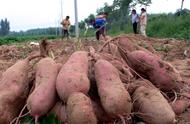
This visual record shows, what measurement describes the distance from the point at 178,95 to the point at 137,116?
2.39ft

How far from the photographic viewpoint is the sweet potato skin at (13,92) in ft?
13.7

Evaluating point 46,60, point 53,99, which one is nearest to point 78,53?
point 46,60

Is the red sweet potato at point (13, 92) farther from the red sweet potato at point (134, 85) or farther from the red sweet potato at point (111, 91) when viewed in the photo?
the red sweet potato at point (134, 85)

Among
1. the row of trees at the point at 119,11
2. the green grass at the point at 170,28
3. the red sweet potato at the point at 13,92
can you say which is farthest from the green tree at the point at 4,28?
the red sweet potato at the point at 13,92

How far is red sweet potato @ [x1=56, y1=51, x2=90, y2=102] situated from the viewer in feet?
13.1

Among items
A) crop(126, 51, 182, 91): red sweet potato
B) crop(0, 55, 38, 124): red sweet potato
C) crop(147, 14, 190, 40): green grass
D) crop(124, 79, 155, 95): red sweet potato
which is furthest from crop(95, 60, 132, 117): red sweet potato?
crop(147, 14, 190, 40): green grass

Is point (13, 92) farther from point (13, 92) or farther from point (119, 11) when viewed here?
point (119, 11)

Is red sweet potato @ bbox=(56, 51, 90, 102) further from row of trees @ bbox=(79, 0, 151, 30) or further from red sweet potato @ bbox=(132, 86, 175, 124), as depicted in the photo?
row of trees @ bbox=(79, 0, 151, 30)

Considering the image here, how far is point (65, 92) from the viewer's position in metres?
3.98

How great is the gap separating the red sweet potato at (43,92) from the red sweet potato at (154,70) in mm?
861

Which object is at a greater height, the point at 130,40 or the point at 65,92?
the point at 130,40

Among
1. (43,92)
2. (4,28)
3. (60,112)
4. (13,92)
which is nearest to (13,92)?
(13,92)

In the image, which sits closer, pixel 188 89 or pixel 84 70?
pixel 84 70

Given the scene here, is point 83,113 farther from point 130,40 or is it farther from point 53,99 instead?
point 130,40
